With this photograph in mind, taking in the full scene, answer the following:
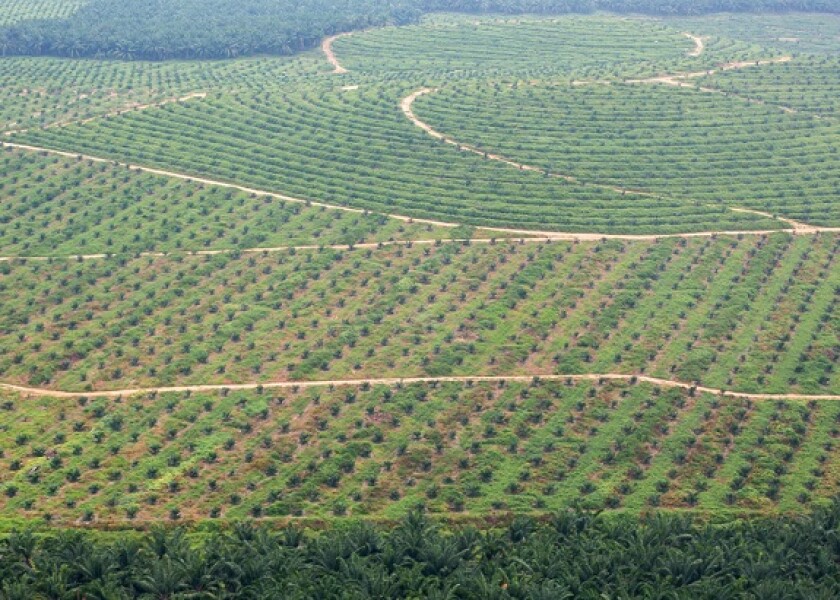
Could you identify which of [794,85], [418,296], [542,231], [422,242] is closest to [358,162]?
[422,242]

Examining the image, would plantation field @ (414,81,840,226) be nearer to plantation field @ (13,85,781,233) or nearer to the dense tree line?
plantation field @ (13,85,781,233)

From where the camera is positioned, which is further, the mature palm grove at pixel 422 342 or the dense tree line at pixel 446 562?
the mature palm grove at pixel 422 342

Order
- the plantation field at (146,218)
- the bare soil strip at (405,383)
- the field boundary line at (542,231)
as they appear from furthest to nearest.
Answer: the field boundary line at (542,231)
the plantation field at (146,218)
the bare soil strip at (405,383)

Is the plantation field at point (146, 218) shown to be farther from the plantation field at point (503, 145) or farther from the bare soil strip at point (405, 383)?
the bare soil strip at point (405, 383)

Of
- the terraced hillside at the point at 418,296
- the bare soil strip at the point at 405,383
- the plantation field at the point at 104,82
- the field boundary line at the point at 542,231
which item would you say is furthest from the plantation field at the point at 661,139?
the bare soil strip at the point at 405,383

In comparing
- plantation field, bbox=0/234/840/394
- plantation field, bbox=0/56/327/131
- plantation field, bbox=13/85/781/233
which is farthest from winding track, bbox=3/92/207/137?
plantation field, bbox=0/234/840/394
